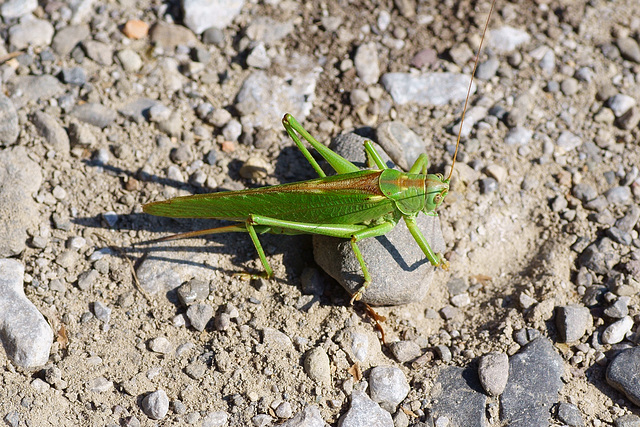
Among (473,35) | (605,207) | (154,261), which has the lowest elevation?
(154,261)

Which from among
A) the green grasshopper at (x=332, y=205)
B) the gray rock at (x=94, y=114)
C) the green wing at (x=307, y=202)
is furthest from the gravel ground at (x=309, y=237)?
the green wing at (x=307, y=202)

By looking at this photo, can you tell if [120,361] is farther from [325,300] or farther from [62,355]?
[325,300]

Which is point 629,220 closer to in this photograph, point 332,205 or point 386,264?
point 386,264

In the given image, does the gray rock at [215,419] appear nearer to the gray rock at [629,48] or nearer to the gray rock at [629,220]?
the gray rock at [629,220]

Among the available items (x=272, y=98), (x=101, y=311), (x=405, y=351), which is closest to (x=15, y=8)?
(x=272, y=98)

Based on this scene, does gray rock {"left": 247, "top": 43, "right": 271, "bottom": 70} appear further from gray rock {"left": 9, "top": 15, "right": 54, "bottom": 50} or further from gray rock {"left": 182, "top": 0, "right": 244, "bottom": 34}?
gray rock {"left": 9, "top": 15, "right": 54, "bottom": 50}

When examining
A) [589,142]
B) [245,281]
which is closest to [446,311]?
[245,281]
